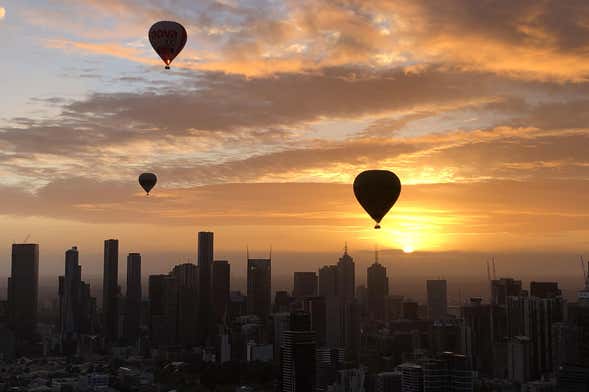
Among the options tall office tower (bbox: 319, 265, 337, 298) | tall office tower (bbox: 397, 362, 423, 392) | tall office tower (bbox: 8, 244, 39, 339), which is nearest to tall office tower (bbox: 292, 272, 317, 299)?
tall office tower (bbox: 319, 265, 337, 298)

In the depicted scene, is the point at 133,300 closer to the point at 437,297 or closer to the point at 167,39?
the point at 437,297

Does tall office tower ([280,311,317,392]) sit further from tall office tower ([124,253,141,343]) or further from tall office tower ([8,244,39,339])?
tall office tower ([8,244,39,339])

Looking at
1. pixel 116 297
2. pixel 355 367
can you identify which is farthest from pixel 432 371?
pixel 116 297

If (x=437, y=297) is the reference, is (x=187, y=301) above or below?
below

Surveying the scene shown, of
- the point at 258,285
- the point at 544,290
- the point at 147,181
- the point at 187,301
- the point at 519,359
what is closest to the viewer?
the point at 147,181

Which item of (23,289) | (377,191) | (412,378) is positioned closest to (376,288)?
(23,289)

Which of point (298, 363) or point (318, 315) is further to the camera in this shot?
point (318, 315)
